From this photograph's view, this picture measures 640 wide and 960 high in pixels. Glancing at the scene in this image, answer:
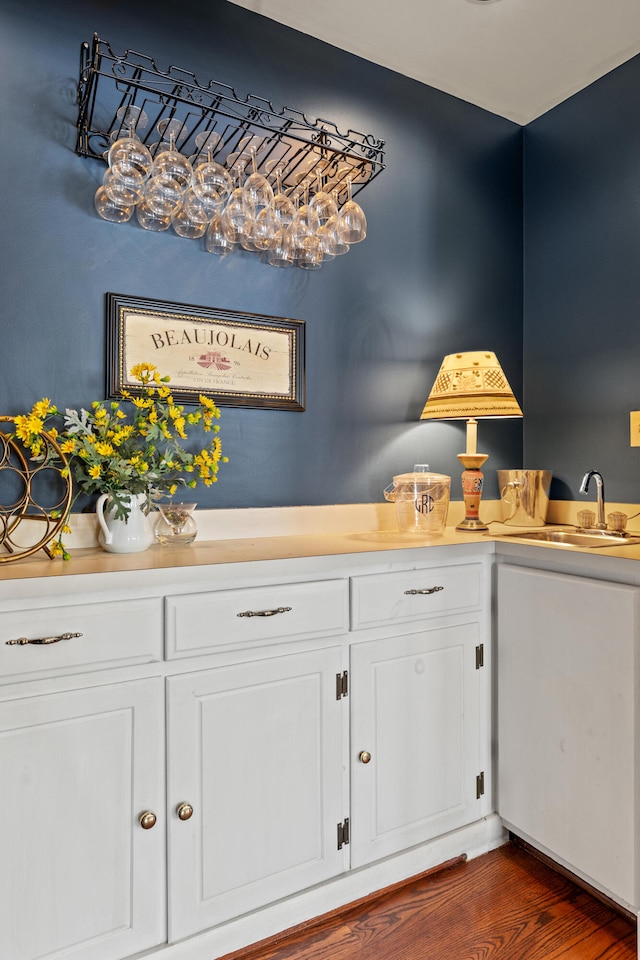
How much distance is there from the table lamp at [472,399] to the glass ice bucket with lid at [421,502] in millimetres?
111

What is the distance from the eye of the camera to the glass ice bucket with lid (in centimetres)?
203

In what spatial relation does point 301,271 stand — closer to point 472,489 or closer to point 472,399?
point 472,399

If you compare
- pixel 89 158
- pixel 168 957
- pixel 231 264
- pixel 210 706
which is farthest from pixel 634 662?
pixel 89 158

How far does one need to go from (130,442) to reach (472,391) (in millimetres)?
1144

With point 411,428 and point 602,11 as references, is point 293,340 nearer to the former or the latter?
point 411,428

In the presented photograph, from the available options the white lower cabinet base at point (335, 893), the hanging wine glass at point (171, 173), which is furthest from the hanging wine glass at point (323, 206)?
the white lower cabinet base at point (335, 893)

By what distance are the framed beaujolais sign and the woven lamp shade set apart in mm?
506

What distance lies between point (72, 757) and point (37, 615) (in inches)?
11.8

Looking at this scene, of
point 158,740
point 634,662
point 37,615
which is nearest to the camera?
point 37,615

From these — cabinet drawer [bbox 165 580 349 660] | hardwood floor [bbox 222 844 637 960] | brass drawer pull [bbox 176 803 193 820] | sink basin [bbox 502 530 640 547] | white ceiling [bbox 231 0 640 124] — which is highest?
white ceiling [bbox 231 0 640 124]

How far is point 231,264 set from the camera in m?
1.89

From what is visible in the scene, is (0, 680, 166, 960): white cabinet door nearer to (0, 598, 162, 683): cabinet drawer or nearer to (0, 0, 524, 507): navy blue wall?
(0, 598, 162, 683): cabinet drawer

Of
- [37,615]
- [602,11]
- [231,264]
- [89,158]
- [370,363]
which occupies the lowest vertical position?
[37,615]

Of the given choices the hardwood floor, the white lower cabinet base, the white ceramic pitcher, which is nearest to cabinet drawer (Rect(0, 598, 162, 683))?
the white ceramic pitcher
